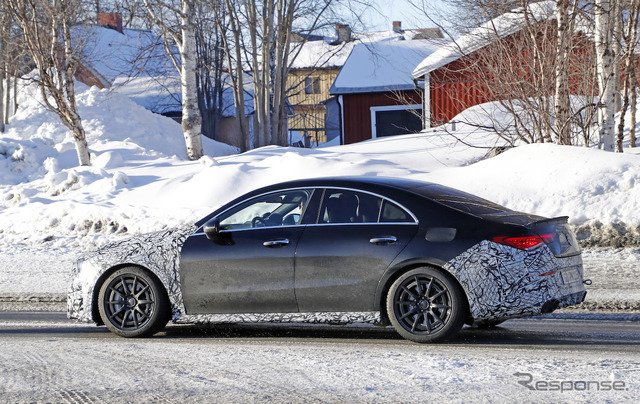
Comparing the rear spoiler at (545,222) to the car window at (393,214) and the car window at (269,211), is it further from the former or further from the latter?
the car window at (269,211)

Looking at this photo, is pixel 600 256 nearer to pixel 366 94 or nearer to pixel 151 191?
pixel 151 191

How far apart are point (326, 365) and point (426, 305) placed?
1064 millimetres

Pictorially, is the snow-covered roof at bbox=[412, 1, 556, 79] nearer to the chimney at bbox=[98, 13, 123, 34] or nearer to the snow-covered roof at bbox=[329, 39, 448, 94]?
the snow-covered roof at bbox=[329, 39, 448, 94]

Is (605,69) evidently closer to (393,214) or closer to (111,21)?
(393,214)

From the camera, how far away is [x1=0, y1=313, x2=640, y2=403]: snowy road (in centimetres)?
504

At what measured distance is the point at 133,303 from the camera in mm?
7340

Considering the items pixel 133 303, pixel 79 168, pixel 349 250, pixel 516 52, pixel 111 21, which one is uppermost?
pixel 111 21

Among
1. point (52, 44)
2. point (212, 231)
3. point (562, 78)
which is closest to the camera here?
point (212, 231)

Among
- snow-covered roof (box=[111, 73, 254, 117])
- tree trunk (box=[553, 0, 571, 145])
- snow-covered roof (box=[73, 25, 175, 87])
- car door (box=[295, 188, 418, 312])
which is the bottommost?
car door (box=[295, 188, 418, 312])

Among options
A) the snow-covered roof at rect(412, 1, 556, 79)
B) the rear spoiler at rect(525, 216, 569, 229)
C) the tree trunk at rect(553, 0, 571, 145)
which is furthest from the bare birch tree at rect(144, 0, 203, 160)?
the rear spoiler at rect(525, 216, 569, 229)

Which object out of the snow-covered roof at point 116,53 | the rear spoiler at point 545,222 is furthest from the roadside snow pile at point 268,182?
the snow-covered roof at point 116,53

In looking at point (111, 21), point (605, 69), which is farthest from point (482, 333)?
point (111, 21)

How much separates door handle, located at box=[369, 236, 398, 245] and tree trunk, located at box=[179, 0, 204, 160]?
15.8 meters

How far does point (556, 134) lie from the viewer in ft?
49.9
